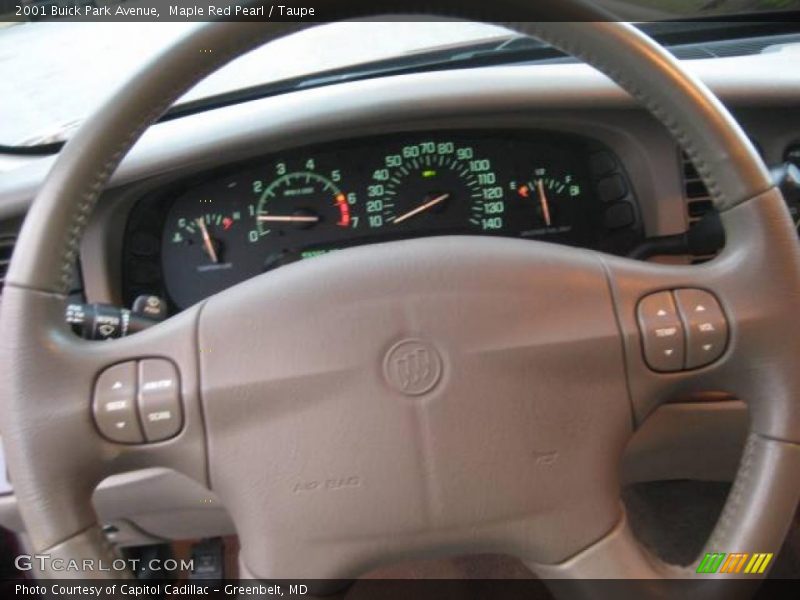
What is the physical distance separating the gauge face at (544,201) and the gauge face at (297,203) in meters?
0.30

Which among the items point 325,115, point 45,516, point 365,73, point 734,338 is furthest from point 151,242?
point 734,338

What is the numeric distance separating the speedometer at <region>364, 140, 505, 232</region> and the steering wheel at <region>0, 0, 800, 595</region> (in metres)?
0.50

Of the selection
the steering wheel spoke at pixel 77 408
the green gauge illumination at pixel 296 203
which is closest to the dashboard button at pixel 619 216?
the green gauge illumination at pixel 296 203

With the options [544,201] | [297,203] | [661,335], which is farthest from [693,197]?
Answer: [297,203]

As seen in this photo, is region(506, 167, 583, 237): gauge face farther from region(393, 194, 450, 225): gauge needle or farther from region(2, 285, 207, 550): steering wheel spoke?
region(2, 285, 207, 550): steering wheel spoke

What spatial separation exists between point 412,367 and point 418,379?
0.01m

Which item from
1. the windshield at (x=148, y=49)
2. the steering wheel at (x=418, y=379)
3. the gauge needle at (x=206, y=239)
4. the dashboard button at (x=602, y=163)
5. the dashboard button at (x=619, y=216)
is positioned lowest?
the steering wheel at (x=418, y=379)

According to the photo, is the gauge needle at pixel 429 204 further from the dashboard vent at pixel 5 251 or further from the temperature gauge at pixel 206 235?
the dashboard vent at pixel 5 251

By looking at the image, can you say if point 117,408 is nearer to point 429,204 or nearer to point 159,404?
point 159,404

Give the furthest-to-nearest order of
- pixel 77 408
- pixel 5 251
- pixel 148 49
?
pixel 148 49
pixel 5 251
pixel 77 408

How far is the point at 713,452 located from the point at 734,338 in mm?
509

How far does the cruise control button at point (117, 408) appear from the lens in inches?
33.9

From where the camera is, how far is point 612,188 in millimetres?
1397

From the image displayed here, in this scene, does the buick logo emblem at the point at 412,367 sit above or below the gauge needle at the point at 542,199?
below
